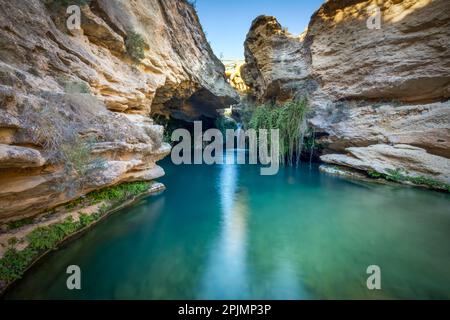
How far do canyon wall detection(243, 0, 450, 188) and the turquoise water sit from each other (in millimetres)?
2810

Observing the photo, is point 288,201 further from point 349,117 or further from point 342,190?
point 349,117

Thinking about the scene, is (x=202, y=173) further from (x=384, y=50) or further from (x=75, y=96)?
(x=384, y=50)

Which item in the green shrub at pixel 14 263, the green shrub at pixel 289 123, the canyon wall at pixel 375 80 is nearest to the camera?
the green shrub at pixel 14 263

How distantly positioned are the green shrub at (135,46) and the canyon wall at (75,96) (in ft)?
0.14

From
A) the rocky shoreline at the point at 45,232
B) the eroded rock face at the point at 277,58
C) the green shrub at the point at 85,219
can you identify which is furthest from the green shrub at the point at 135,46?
the eroded rock face at the point at 277,58

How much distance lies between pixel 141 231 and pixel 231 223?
2.35 meters

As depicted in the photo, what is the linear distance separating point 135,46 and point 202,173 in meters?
7.46

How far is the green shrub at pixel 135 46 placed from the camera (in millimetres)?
9180

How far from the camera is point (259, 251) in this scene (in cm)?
443

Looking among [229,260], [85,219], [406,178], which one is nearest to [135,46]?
[85,219]

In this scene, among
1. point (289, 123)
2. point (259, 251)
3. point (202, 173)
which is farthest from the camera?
point (289, 123)

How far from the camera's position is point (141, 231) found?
17.1ft

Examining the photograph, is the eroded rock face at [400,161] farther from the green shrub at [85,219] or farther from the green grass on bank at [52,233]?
the green shrub at [85,219]

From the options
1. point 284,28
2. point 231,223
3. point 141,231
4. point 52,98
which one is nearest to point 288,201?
point 231,223
